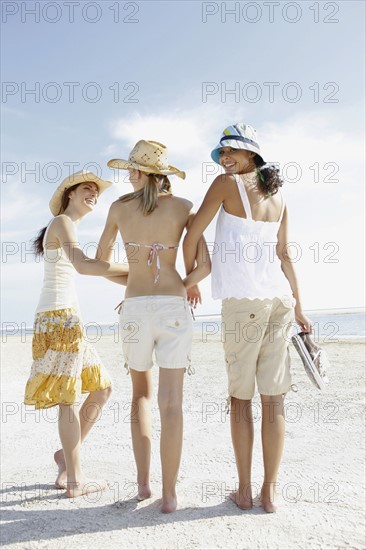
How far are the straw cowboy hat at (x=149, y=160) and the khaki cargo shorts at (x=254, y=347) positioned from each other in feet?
3.00

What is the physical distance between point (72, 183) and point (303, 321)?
6.09 feet

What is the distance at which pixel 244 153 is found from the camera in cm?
341

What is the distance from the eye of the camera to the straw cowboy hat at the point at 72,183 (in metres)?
3.83

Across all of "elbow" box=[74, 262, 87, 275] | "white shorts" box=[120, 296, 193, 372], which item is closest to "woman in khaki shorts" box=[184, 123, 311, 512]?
"white shorts" box=[120, 296, 193, 372]

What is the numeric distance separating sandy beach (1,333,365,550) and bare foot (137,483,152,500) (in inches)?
2.4

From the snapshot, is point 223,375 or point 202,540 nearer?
point 202,540

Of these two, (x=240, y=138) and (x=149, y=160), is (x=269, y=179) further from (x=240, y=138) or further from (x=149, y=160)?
(x=149, y=160)

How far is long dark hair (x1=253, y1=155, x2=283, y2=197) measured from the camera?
132 inches

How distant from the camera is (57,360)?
3676mm

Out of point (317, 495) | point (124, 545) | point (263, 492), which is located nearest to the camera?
point (124, 545)

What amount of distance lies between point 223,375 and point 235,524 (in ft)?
19.8

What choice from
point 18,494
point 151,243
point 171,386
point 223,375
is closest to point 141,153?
point 151,243

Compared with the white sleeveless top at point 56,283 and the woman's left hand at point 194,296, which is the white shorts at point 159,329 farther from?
the white sleeveless top at point 56,283

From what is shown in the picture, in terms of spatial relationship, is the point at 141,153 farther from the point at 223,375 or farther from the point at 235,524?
the point at 223,375
